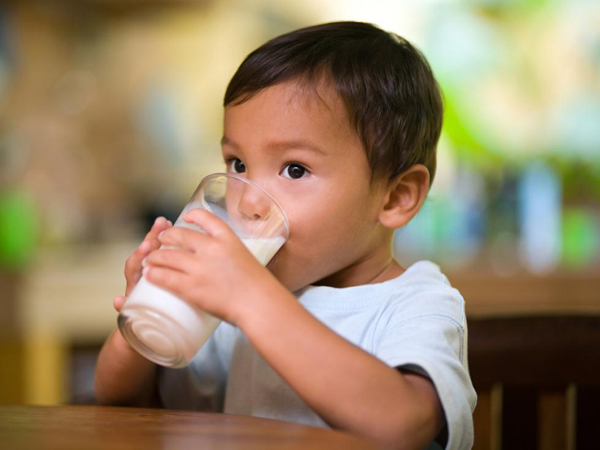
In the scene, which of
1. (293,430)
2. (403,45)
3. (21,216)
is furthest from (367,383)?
(21,216)

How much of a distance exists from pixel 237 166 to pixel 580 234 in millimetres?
2144

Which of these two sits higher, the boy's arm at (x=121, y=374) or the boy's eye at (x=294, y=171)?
the boy's eye at (x=294, y=171)

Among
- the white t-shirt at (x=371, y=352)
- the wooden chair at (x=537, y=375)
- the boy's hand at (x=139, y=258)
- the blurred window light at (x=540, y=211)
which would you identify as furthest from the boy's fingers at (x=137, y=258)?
the blurred window light at (x=540, y=211)

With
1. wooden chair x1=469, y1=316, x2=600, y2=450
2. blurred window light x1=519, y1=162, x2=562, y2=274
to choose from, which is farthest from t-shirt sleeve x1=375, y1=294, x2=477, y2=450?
blurred window light x1=519, y1=162, x2=562, y2=274

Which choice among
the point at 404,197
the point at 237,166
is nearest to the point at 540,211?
the point at 404,197

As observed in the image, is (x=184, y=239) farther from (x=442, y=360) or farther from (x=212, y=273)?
(x=442, y=360)

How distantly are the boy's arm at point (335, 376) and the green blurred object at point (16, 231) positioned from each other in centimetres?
212

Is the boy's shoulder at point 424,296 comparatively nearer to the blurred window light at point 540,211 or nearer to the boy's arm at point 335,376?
the boy's arm at point 335,376

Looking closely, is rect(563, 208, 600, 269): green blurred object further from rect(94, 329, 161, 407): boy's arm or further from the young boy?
rect(94, 329, 161, 407): boy's arm

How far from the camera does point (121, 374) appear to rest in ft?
3.17

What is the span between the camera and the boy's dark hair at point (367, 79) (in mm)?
944

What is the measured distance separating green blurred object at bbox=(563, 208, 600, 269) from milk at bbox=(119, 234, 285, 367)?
221 cm

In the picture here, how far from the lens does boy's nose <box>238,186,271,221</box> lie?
82 cm

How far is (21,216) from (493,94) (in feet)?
5.88
